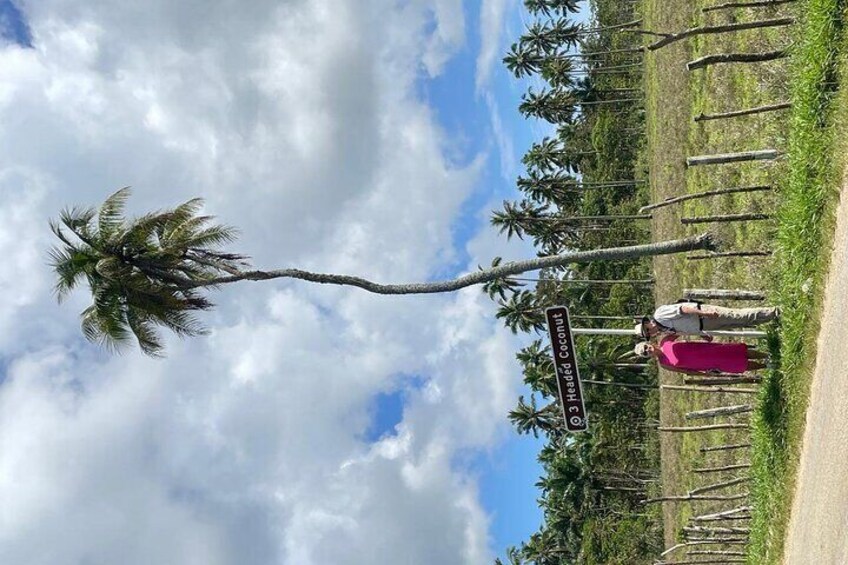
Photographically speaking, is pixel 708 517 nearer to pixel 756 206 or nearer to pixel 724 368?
pixel 724 368

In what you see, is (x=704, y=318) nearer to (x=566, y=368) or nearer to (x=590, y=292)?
(x=566, y=368)

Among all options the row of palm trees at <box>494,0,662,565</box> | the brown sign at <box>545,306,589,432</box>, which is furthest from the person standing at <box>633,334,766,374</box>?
the row of palm trees at <box>494,0,662,565</box>

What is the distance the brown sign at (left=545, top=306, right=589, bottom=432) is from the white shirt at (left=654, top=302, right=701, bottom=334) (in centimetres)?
151

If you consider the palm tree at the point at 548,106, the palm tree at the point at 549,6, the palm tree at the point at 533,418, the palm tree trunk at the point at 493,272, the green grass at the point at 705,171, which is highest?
the palm tree at the point at 549,6

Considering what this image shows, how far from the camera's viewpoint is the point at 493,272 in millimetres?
13117

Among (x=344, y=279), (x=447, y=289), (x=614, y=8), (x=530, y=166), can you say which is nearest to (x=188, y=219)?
(x=344, y=279)

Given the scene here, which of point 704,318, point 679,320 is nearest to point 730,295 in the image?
point 704,318

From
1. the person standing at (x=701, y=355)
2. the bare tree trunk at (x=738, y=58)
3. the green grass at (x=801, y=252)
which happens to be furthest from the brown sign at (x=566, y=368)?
the bare tree trunk at (x=738, y=58)

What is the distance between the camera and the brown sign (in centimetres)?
1098

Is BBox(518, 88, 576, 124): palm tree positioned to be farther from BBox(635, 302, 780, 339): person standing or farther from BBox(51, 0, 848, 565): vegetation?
BBox(635, 302, 780, 339): person standing

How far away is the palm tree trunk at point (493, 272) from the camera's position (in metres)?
12.5

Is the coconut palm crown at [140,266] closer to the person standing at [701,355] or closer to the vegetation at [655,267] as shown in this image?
the vegetation at [655,267]

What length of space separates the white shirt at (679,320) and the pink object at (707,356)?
22 cm

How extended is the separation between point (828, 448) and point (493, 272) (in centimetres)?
600
